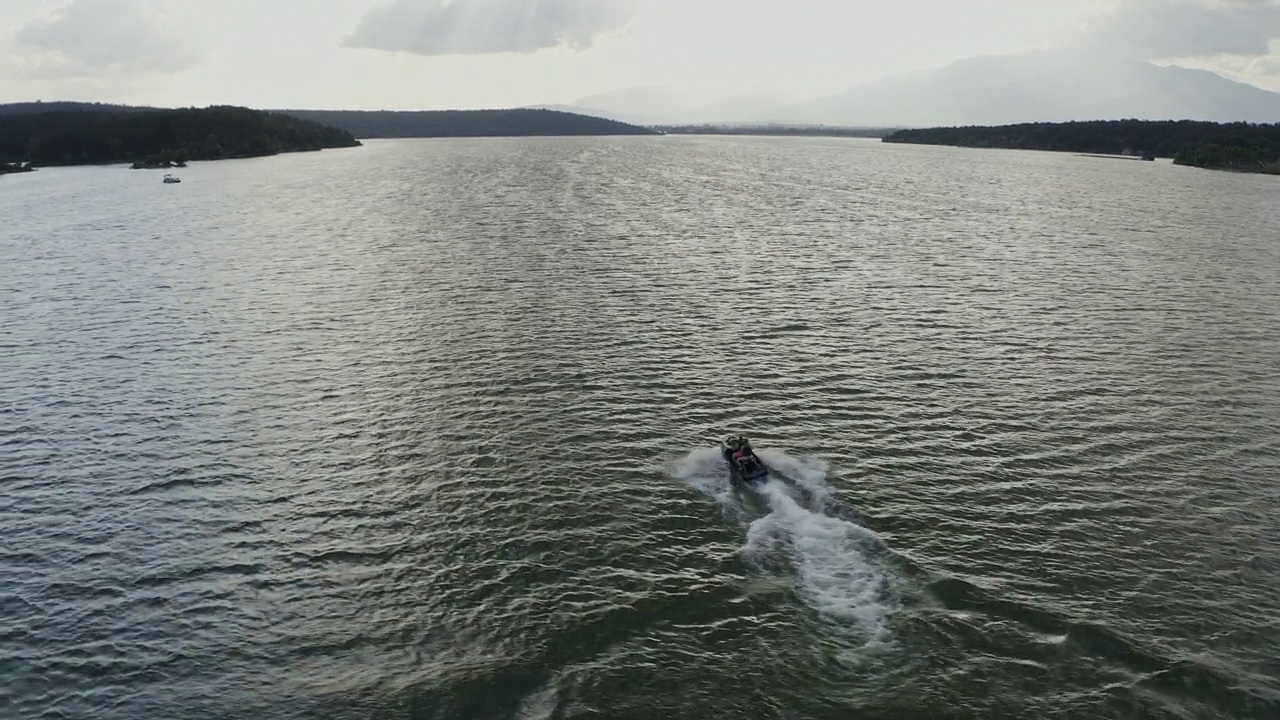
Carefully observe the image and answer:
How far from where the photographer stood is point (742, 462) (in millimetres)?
44938

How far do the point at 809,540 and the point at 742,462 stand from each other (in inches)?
279

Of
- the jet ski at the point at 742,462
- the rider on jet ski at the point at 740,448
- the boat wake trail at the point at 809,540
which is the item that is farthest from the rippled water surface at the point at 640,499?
the rider on jet ski at the point at 740,448

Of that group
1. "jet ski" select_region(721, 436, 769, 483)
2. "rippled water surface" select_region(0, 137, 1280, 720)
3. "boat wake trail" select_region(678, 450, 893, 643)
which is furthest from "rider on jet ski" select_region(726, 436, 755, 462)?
"rippled water surface" select_region(0, 137, 1280, 720)

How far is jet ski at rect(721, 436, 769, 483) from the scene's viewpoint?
146ft

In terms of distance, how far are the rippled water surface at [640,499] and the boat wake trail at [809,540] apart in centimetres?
25

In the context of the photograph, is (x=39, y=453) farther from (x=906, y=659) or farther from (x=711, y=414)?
(x=906, y=659)

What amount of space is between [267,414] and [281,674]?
2929cm

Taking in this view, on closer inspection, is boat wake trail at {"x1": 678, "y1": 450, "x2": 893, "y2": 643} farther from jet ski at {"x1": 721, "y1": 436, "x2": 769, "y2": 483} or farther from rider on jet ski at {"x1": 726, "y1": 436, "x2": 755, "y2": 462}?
rider on jet ski at {"x1": 726, "y1": 436, "x2": 755, "y2": 462}

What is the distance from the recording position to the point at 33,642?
3269 centimetres

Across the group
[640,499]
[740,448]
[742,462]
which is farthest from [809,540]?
[640,499]

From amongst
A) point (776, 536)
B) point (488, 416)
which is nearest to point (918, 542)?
point (776, 536)

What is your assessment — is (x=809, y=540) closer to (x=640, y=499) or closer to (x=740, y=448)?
(x=740, y=448)

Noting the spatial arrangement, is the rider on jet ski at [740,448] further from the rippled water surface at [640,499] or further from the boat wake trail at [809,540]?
the rippled water surface at [640,499]

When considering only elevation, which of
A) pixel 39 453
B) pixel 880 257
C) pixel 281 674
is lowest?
pixel 281 674
